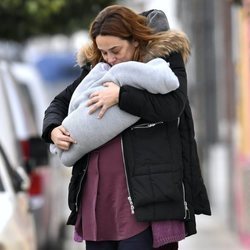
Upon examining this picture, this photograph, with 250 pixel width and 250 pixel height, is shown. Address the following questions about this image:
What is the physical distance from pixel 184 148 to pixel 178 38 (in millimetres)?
479

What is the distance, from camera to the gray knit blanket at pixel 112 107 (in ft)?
13.2

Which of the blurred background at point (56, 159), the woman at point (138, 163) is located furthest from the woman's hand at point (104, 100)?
the blurred background at point (56, 159)

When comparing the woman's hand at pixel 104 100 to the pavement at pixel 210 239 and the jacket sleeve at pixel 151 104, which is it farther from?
the pavement at pixel 210 239

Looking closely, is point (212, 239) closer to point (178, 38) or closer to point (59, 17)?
point (59, 17)

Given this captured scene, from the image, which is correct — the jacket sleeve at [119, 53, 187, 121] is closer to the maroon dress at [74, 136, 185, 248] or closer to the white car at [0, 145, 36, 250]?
the maroon dress at [74, 136, 185, 248]

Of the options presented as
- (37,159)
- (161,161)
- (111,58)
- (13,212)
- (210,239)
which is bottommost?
(210,239)

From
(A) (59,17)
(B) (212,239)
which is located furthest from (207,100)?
(B) (212,239)

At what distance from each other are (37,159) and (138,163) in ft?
13.6

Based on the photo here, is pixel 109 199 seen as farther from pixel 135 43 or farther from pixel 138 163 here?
pixel 135 43

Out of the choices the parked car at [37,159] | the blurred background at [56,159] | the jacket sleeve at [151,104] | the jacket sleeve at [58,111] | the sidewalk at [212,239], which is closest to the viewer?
the jacket sleeve at [151,104]

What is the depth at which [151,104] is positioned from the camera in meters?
4.03

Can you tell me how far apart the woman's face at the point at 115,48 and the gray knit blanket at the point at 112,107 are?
0.23 ft

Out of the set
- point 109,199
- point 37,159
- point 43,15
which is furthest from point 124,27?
point 43,15

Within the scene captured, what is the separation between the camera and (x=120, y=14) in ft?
13.4
